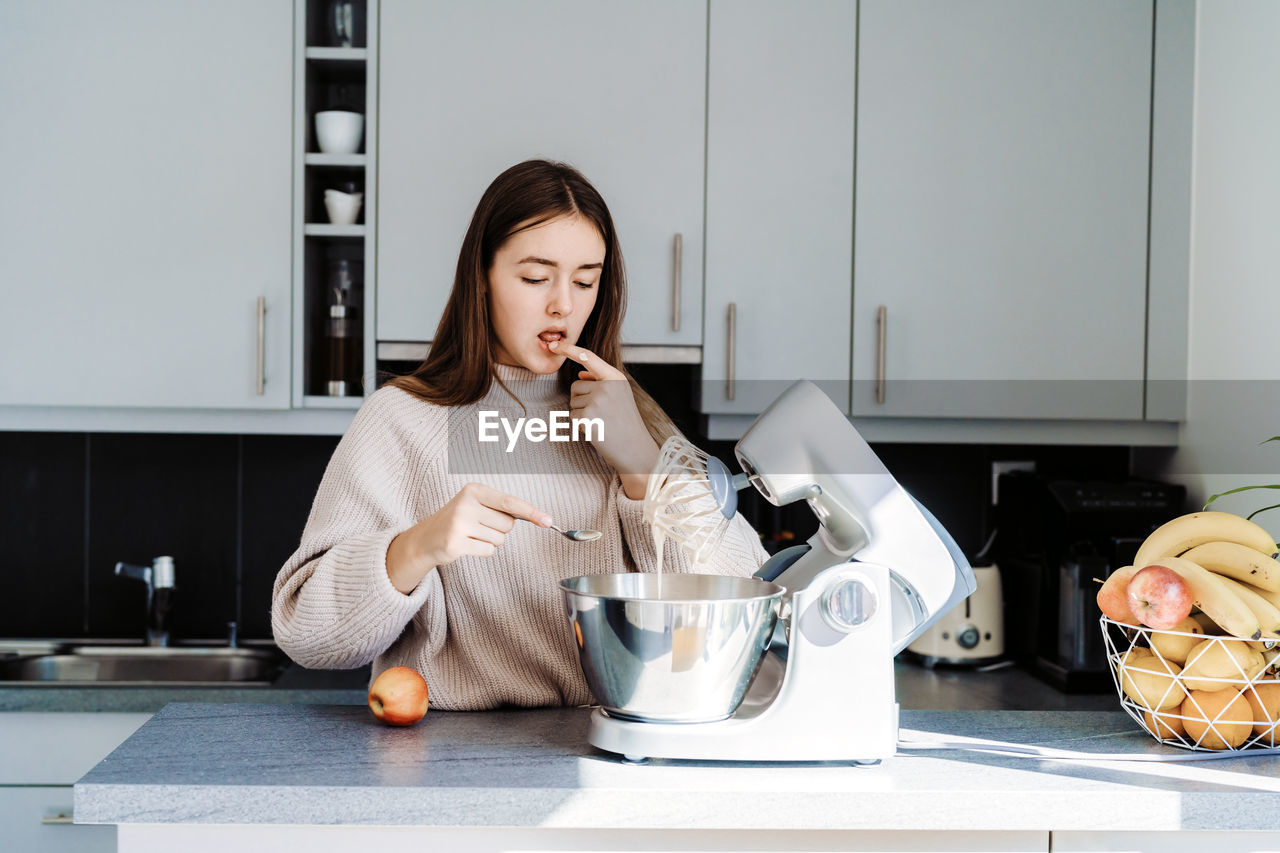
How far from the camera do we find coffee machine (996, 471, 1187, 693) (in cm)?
205

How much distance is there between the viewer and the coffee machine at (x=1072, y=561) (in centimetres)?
205

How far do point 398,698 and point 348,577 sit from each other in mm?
139

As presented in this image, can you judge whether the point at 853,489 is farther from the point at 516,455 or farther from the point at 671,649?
the point at 516,455

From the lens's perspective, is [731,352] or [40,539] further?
[40,539]

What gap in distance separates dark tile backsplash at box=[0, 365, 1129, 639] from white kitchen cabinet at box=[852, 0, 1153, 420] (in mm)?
367

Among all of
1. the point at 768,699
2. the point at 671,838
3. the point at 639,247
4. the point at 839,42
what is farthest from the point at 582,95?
the point at 671,838

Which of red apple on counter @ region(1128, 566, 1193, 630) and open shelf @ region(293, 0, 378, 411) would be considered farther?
open shelf @ region(293, 0, 378, 411)

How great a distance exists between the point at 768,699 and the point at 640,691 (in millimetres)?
160

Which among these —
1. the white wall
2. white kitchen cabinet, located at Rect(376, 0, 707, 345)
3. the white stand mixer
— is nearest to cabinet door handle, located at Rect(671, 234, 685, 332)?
white kitchen cabinet, located at Rect(376, 0, 707, 345)

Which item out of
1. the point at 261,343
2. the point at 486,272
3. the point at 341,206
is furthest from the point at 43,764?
the point at 486,272

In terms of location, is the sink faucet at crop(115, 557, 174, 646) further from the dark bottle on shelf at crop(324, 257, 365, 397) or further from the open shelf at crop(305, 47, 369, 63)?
the open shelf at crop(305, 47, 369, 63)

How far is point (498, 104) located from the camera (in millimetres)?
2117

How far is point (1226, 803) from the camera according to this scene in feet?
3.18

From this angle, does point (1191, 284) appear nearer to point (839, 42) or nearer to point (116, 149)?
point (839, 42)
